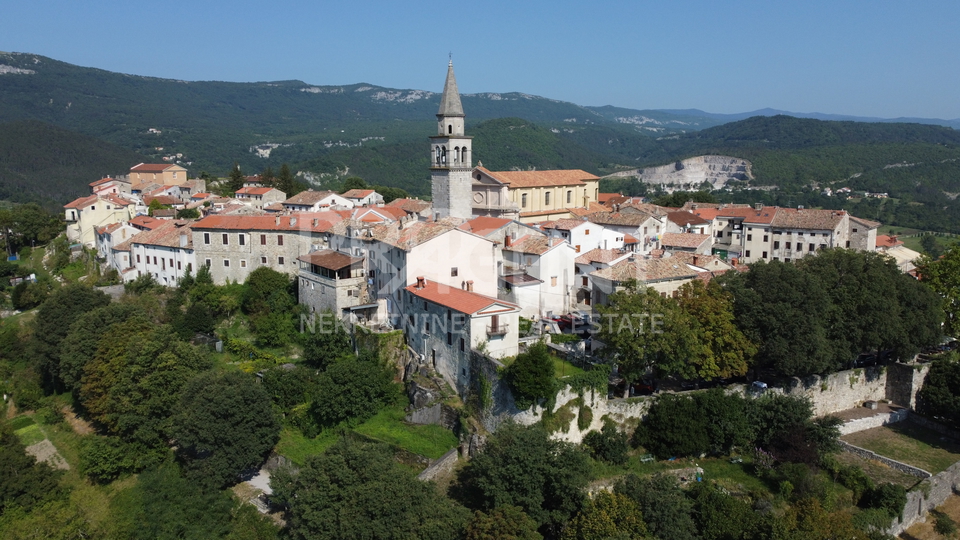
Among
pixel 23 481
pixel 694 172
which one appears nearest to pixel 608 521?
pixel 23 481

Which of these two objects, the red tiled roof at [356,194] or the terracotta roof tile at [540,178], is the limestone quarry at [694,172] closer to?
the terracotta roof tile at [540,178]

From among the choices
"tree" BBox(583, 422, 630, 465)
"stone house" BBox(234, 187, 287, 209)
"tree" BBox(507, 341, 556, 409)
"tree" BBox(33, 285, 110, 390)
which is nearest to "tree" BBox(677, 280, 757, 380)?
"tree" BBox(583, 422, 630, 465)

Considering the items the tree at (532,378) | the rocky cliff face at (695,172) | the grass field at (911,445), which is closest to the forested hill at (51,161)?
the rocky cliff face at (695,172)

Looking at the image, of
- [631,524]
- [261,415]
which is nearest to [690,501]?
[631,524]

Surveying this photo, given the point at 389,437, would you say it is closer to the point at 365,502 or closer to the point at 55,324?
the point at 365,502

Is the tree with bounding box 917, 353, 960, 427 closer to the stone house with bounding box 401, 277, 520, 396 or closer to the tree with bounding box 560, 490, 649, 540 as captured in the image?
the tree with bounding box 560, 490, 649, 540
